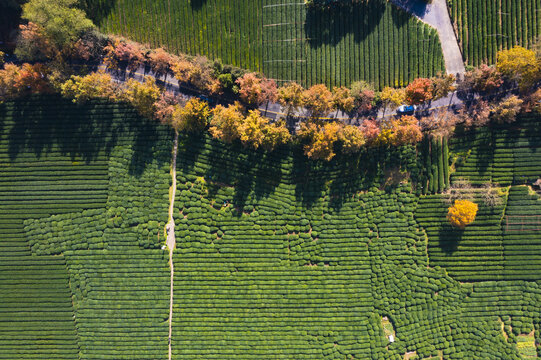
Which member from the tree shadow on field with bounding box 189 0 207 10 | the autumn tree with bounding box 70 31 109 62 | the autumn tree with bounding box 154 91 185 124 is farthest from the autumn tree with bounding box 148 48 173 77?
the tree shadow on field with bounding box 189 0 207 10

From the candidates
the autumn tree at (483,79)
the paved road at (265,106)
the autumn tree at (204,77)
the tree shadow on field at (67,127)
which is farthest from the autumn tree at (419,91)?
Answer: the tree shadow on field at (67,127)

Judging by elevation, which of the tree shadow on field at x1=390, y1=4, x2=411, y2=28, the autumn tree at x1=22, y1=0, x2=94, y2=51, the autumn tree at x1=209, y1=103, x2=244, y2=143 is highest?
the tree shadow on field at x1=390, y1=4, x2=411, y2=28

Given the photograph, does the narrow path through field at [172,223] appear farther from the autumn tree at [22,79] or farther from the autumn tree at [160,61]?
the autumn tree at [22,79]

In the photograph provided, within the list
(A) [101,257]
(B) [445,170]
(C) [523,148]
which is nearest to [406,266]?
(B) [445,170]

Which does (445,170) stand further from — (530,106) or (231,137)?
(231,137)

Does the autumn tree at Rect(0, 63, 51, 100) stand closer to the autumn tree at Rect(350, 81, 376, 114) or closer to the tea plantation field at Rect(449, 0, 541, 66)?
the autumn tree at Rect(350, 81, 376, 114)

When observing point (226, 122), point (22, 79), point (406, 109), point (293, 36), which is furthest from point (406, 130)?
point (22, 79)
